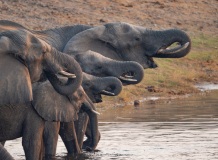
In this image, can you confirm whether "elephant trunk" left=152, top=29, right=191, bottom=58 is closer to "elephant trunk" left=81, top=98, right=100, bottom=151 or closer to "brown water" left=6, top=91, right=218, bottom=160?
"brown water" left=6, top=91, right=218, bottom=160

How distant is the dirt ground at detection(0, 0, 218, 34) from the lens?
27.3 m

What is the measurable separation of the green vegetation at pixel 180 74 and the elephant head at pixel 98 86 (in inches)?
236

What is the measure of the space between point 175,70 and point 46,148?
10913 millimetres

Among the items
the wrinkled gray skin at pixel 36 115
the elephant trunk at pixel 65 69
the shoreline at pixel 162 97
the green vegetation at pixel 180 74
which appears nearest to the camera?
the elephant trunk at pixel 65 69

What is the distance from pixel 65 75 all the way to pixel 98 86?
272 cm

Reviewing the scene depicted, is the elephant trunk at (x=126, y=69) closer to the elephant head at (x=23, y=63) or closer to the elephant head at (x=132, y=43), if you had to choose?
the elephant head at (x=132, y=43)

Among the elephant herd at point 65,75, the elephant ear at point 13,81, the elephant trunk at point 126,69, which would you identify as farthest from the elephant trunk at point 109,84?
the elephant ear at point 13,81

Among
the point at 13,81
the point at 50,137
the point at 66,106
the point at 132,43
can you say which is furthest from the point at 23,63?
the point at 132,43

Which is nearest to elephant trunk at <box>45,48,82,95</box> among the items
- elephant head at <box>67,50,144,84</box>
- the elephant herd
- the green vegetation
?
the elephant herd

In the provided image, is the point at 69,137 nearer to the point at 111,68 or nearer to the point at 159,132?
the point at 111,68

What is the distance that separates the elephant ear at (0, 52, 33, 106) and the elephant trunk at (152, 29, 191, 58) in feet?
17.3

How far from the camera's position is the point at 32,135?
1252 centimetres

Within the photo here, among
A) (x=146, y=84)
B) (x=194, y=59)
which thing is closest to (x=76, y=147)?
(x=146, y=84)

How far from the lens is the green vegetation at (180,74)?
70.9 feet
